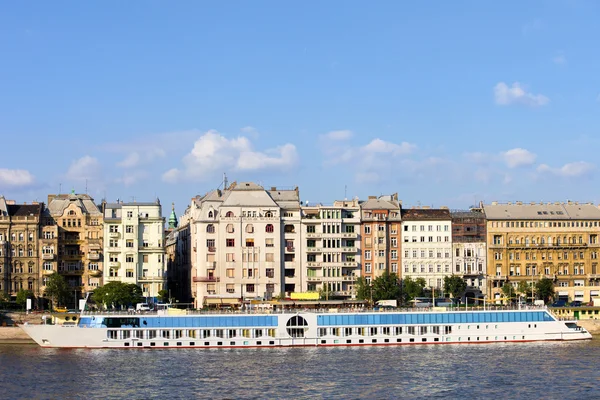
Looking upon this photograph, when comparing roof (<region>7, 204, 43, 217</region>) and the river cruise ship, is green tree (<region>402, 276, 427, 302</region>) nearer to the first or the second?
the river cruise ship

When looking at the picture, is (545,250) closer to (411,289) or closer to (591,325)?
(411,289)

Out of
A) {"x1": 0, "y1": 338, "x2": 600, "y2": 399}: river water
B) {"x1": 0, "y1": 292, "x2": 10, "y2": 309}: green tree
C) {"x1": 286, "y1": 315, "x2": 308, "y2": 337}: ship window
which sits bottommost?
{"x1": 0, "y1": 338, "x2": 600, "y2": 399}: river water

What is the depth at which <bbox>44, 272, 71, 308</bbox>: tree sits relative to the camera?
151 m

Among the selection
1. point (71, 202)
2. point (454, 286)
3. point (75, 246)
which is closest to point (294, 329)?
point (454, 286)

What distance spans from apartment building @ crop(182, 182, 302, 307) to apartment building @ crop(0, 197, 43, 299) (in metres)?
22.4

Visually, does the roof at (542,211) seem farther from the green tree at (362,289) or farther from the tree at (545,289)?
the green tree at (362,289)

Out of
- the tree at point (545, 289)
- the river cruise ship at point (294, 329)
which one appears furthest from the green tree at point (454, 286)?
the river cruise ship at point (294, 329)

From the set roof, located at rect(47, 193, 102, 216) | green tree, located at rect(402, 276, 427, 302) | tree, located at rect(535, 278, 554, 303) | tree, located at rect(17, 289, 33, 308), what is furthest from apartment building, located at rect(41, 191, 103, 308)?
tree, located at rect(535, 278, 554, 303)

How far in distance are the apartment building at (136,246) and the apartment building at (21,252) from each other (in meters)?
9.83

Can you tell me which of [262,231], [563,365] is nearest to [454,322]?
[563,365]

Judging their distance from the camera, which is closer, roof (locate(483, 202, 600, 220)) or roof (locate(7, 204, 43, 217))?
roof (locate(7, 204, 43, 217))

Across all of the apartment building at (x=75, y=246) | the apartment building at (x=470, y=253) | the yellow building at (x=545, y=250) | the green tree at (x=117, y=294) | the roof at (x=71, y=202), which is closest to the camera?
the green tree at (x=117, y=294)

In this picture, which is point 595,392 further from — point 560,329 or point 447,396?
point 560,329

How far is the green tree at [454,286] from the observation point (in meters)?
162
